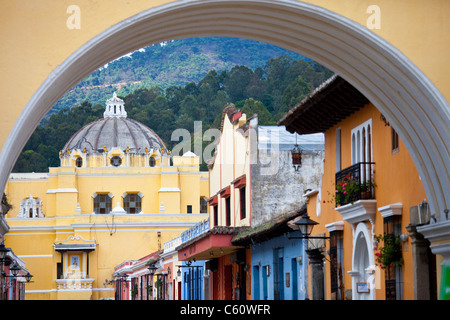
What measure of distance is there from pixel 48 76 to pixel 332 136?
9.87m

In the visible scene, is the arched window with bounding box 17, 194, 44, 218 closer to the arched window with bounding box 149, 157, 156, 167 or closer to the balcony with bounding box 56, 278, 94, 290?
the balcony with bounding box 56, 278, 94, 290

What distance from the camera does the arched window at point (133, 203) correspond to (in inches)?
2378

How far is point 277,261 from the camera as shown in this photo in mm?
22172

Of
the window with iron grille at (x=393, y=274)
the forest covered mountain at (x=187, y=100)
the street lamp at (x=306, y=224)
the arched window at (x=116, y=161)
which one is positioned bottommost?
the window with iron grille at (x=393, y=274)

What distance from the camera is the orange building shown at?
12766mm

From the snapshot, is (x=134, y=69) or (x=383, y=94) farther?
(x=134, y=69)

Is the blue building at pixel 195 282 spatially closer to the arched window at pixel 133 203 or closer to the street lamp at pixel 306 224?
the street lamp at pixel 306 224

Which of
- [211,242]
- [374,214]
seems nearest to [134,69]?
[211,242]

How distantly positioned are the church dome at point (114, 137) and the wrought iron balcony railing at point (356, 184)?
162 feet

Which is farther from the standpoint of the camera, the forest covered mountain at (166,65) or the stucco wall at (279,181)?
the forest covered mountain at (166,65)

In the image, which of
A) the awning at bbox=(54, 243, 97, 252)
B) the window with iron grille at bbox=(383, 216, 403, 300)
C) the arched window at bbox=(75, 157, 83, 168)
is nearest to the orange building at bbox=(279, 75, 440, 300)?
the window with iron grille at bbox=(383, 216, 403, 300)

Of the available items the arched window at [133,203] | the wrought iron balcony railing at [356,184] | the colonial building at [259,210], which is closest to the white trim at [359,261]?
the wrought iron balcony railing at [356,184]
